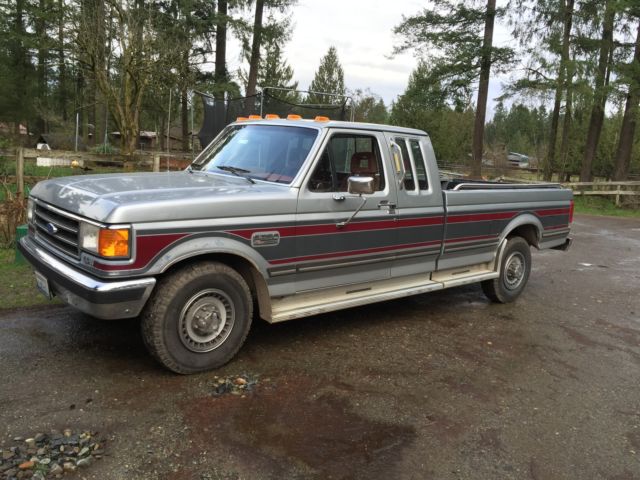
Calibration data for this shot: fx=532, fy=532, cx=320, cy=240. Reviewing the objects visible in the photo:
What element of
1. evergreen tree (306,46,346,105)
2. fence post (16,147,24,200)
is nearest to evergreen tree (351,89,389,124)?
evergreen tree (306,46,346,105)

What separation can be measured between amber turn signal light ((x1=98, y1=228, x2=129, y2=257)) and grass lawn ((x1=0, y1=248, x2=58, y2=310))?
2.39 m

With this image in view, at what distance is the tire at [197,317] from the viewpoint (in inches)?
151

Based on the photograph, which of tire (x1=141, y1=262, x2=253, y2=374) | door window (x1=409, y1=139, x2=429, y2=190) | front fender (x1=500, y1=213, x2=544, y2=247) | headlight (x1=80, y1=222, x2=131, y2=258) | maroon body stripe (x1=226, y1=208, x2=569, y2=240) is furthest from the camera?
front fender (x1=500, y1=213, x2=544, y2=247)

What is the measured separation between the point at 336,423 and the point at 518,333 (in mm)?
2921

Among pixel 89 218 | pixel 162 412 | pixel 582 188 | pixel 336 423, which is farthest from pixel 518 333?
pixel 582 188

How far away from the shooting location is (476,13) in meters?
21.4

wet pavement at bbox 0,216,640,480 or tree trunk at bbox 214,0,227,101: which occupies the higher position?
tree trunk at bbox 214,0,227,101

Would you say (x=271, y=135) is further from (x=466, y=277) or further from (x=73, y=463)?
(x=73, y=463)

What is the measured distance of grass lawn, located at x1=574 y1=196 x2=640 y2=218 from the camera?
19.2 m

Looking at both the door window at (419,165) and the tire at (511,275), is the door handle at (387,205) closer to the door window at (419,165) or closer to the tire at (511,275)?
the door window at (419,165)

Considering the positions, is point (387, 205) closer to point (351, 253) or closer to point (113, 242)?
point (351, 253)

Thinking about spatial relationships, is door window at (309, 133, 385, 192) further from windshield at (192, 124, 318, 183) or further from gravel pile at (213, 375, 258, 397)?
gravel pile at (213, 375, 258, 397)

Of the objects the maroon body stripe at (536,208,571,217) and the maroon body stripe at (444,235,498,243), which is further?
the maroon body stripe at (536,208,571,217)

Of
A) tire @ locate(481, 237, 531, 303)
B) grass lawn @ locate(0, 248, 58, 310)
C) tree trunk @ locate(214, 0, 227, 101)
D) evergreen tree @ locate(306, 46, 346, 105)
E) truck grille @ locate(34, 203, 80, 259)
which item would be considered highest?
evergreen tree @ locate(306, 46, 346, 105)
